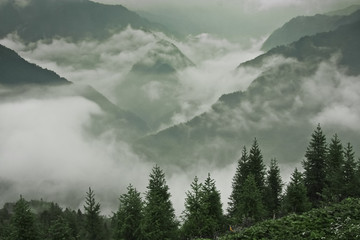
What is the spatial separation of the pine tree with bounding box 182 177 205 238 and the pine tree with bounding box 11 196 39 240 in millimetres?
23354

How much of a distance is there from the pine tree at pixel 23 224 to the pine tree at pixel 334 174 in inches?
1842

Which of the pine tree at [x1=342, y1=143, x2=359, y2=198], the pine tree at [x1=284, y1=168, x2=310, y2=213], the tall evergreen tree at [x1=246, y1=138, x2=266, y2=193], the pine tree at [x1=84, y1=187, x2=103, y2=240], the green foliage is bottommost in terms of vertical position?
the green foliage

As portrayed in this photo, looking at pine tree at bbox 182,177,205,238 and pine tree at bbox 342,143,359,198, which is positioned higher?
pine tree at bbox 342,143,359,198

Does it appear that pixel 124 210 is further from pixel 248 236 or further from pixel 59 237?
pixel 248 236

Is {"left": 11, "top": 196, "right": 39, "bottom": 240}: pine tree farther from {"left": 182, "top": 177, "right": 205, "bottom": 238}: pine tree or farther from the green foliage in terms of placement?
the green foliage

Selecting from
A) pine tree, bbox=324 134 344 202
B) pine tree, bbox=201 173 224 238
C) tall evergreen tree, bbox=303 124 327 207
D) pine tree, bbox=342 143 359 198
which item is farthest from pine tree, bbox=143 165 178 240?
pine tree, bbox=342 143 359 198

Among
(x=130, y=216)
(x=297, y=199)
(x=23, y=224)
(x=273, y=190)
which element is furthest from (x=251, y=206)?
(x=23, y=224)

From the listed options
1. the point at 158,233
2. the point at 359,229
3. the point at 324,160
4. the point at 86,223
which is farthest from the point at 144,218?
the point at 324,160

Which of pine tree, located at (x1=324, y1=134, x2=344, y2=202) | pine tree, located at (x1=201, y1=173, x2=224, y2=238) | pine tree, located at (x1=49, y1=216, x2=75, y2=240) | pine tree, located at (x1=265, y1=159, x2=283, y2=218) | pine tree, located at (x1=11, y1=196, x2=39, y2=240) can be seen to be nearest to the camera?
pine tree, located at (x1=11, y1=196, x2=39, y2=240)

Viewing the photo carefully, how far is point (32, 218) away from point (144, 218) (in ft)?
56.0

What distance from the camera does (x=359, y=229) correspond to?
26344 millimetres

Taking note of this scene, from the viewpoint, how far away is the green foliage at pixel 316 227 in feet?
92.8

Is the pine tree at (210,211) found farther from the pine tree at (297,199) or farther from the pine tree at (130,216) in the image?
the pine tree at (297,199)

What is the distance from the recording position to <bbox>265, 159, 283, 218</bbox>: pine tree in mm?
67875
